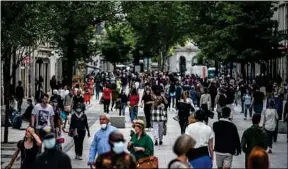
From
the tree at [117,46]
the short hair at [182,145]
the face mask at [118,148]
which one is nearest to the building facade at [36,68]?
the tree at [117,46]

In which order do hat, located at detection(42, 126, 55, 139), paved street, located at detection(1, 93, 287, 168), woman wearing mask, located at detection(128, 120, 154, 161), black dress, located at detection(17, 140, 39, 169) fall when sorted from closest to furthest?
hat, located at detection(42, 126, 55, 139)
woman wearing mask, located at detection(128, 120, 154, 161)
black dress, located at detection(17, 140, 39, 169)
paved street, located at detection(1, 93, 287, 168)

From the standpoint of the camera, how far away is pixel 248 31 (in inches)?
1820

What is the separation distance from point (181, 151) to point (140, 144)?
427 cm

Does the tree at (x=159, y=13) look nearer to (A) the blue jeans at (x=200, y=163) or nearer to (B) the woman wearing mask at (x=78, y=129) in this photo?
(B) the woman wearing mask at (x=78, y=129)

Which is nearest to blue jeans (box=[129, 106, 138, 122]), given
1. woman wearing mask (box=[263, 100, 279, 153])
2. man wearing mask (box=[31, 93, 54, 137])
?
woman wearing mask (box=[263, 100, 279, 153])

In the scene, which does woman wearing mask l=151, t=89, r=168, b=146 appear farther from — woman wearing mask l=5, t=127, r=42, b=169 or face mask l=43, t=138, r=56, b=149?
face mask l=43, t=138, r=56, b=149

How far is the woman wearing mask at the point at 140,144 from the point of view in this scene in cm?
1363

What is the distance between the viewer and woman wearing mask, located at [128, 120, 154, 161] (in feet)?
44.7

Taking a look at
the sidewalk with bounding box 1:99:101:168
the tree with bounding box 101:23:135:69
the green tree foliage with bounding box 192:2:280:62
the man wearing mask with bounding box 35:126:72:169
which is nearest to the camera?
the man wearing mask with bounding box 35:126:72:169

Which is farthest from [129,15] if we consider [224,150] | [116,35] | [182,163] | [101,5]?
[116,35]

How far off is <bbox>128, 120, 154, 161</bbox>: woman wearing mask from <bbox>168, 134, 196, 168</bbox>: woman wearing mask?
4.05m

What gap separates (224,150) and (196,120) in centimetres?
75

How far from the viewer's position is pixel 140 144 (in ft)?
45.0

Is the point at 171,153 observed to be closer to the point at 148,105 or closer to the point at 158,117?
the point at 158,117
